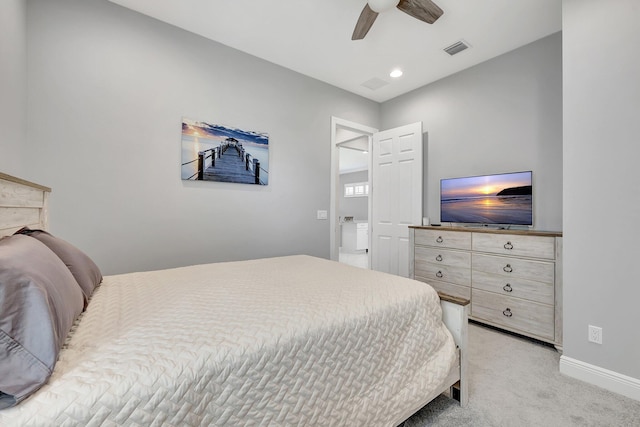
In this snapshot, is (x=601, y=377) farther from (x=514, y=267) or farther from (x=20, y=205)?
(x=20, y=205)

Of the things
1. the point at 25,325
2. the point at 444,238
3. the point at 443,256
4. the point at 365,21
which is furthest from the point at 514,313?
the point at 25,325

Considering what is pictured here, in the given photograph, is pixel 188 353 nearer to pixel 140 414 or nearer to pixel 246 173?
pixel 140 414

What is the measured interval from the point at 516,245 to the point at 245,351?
8.35 ft

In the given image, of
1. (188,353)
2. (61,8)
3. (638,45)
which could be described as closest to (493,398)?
(188,353)

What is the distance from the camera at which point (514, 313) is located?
2455 millimetres

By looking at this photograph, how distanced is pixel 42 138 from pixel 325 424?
265cm

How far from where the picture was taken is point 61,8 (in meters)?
2.07

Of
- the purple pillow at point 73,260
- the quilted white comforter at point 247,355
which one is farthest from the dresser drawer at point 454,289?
the purple pillow at point 73,260

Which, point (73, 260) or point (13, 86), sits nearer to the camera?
point (73, 260)

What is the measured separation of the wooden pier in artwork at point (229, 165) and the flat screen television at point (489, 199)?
7.25 ft

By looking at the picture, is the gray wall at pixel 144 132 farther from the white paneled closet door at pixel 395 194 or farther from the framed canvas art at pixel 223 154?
the white paneled closet door at pixel 395 194

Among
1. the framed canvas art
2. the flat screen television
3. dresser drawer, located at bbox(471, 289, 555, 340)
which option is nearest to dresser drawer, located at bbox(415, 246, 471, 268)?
dresser drawer, located at bbox(471, 289, 555, 340)

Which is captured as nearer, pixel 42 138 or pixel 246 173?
pixel 42 138

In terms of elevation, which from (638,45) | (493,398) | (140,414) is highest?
(638,45)
